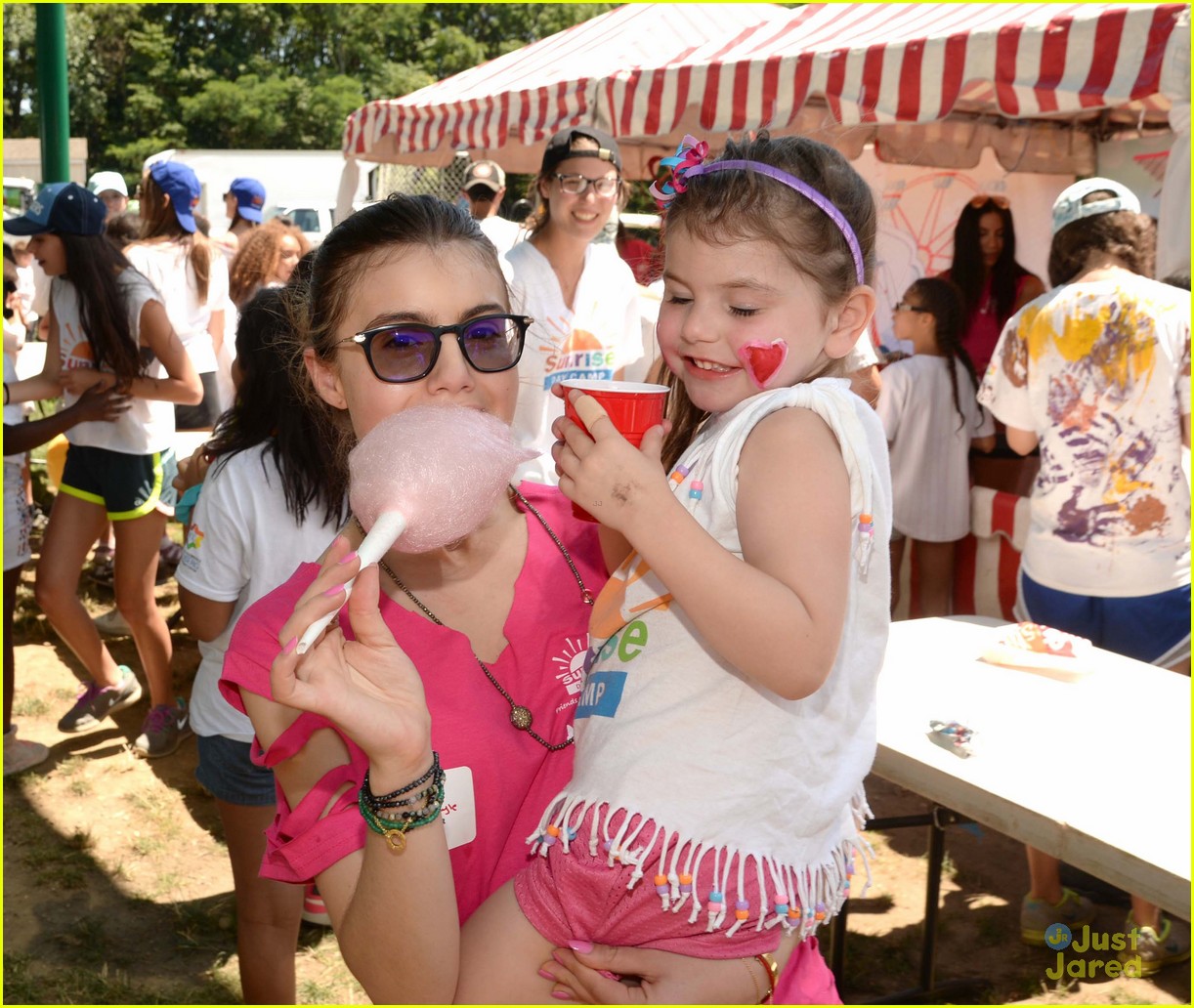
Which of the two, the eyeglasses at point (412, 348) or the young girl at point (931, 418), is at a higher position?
the eyeglasses at point (412, 348)

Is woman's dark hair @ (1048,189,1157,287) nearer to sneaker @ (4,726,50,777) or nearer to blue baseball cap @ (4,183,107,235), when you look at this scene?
blue baseball cap @ (4,183,107,235)

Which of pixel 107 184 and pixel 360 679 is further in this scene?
pixel 107 184

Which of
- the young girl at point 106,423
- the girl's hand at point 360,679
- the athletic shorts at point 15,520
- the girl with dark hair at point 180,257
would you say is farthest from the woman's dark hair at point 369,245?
the girl with dark hair at point 180,257

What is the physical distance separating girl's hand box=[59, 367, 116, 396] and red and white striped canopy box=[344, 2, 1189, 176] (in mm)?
3905

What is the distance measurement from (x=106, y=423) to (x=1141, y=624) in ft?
14.9

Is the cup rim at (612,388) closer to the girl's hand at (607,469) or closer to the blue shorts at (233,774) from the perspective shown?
the girl's hand at (607,469)

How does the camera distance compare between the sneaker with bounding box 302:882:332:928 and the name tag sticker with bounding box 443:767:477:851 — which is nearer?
the name tag sticker with bounding box 443:767:477:851

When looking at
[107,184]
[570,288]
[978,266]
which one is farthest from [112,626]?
[978,266]

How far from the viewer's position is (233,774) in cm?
312

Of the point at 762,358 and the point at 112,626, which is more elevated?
the point at 762,358

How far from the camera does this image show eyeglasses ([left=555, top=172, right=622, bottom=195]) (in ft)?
15.4

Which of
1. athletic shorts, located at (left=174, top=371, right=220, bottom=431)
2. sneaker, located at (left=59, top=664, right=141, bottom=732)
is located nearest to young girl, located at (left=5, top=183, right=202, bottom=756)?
sneaker, located at (left=59, top=664, right=141, bottom=732)

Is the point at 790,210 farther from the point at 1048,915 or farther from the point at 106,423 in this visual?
the point at 106,423

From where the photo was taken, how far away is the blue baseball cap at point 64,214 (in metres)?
5.01
